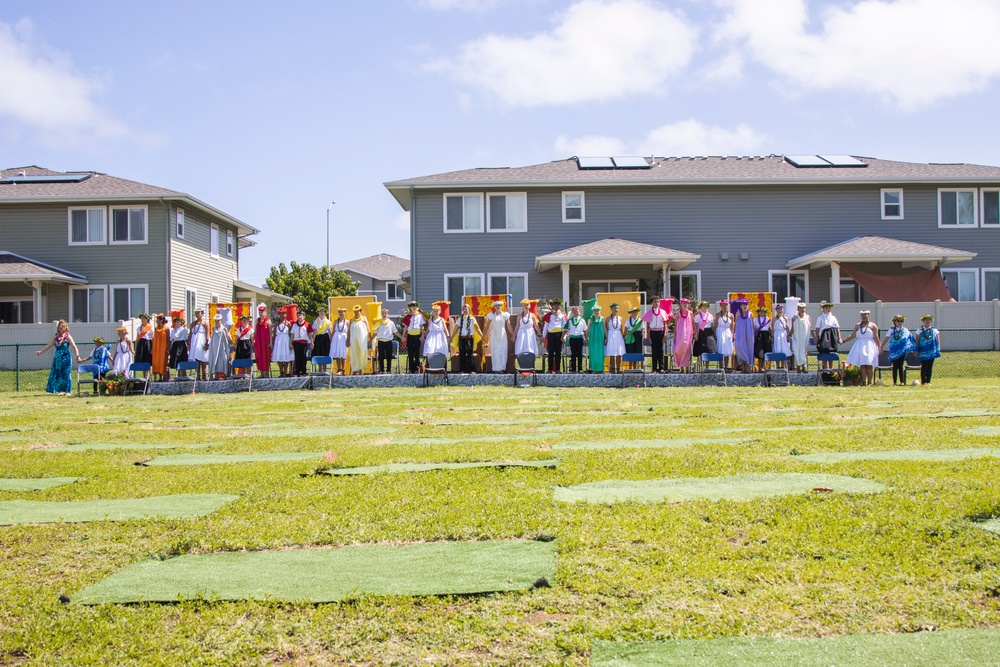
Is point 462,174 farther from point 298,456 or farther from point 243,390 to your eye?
point 298,456

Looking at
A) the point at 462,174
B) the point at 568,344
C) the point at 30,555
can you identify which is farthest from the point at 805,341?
the point at 30,555

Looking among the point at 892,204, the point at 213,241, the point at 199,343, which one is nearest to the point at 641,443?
the point at 199,343

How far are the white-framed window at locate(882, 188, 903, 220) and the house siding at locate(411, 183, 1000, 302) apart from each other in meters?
0.21

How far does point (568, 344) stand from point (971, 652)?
1768 cm

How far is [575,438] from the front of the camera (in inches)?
348

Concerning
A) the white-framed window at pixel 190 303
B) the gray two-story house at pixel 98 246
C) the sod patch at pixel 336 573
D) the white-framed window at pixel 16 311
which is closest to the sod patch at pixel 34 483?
the sod patch at pixel 336 573

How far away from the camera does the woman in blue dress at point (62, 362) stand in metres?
19.2

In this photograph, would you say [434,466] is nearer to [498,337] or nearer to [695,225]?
[498,337]

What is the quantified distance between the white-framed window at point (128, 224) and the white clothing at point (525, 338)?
17651 millimetres

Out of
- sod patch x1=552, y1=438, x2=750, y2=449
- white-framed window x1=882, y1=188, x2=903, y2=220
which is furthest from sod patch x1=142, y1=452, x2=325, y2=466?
white-framed window x1=882, y1=188, x2=903, y2=220

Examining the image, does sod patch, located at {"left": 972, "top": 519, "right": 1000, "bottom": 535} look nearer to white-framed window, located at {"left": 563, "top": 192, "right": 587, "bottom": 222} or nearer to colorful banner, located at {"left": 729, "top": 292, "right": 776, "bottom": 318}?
colorful banner, located at {"left": 729, "top": 292, "right": 776, "bottom": 318}

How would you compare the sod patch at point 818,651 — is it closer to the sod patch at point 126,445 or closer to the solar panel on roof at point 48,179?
the sod patch at point 126,445

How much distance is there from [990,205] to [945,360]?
10681 millimetres

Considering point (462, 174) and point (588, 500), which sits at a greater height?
point (462, 174)
